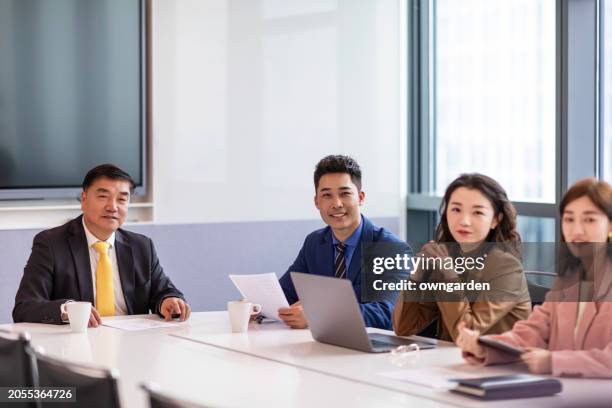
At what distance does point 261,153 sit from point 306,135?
0.37m

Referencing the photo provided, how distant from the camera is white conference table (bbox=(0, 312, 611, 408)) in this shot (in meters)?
2.53

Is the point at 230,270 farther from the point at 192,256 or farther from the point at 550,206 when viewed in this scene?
the point at 550,206

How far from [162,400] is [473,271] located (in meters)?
1.73

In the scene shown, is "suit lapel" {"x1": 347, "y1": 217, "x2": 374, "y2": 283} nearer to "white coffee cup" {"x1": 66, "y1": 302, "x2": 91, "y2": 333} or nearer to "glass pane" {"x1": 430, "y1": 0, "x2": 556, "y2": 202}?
"white coffee cup" {"x1": 66, "y1": 302, "x2": 91, "y2": 333}

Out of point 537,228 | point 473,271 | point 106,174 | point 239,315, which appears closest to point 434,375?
point 473,271

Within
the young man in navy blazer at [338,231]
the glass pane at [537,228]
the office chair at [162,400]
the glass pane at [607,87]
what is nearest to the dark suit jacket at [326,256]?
the young man in navy blazer at [338,231]

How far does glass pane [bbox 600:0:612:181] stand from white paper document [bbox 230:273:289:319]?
8.21 feet

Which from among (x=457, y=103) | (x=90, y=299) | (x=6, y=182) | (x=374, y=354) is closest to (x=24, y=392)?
(x=374, y=354)

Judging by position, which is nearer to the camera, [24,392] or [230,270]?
[24,392]

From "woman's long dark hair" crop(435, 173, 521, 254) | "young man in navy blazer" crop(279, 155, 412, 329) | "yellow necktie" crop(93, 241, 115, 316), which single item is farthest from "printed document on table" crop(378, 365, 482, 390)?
"yellow necktie" crop(93, 241, 115, 316)

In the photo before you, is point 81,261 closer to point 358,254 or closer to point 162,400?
point 358,254

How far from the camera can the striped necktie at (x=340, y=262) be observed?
428 centimetres

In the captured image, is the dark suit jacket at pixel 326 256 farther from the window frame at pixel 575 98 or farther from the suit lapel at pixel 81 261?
the window frame at pixel 575 98

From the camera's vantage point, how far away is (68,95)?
563cm
